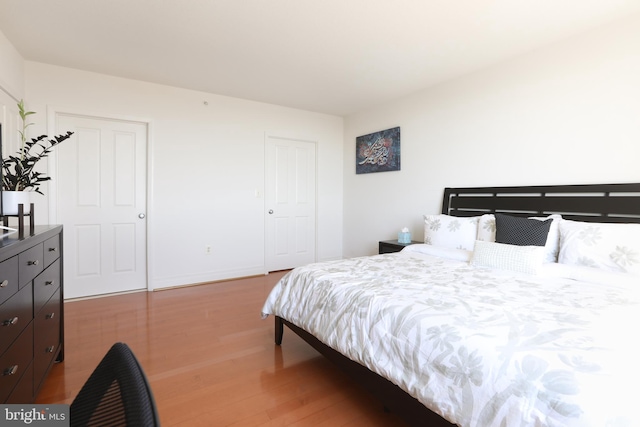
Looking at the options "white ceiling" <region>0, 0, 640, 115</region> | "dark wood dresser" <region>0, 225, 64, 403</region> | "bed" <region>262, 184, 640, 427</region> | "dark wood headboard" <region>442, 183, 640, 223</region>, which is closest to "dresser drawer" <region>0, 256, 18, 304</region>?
"dark wood dresser" <region>0, 225, 64, 403</region>

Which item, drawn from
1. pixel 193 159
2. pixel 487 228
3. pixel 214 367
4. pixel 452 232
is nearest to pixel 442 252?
pixel 452 232

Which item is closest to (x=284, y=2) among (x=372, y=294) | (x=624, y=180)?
(x=372, y=294)

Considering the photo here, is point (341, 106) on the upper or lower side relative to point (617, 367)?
upper

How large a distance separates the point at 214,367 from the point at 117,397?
180 cm

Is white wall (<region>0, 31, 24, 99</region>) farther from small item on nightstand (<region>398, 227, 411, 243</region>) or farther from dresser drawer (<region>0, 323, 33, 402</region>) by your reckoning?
small item on nightstand (<region>398, 227, 411, 243</region>)

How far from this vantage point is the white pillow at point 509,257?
212cm

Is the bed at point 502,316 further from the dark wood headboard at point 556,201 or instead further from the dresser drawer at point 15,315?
the dresser drawer at point 15,315

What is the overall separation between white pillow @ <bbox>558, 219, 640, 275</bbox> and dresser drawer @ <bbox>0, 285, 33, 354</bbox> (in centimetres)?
315

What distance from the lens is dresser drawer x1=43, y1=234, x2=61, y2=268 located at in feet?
5.88

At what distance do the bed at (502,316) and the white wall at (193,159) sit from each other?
213 centimetres

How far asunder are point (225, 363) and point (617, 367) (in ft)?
6.55

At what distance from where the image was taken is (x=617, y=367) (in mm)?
926

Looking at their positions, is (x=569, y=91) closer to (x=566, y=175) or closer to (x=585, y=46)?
(x=585, y=46)

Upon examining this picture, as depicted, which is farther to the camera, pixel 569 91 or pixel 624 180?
pixel 569 91
